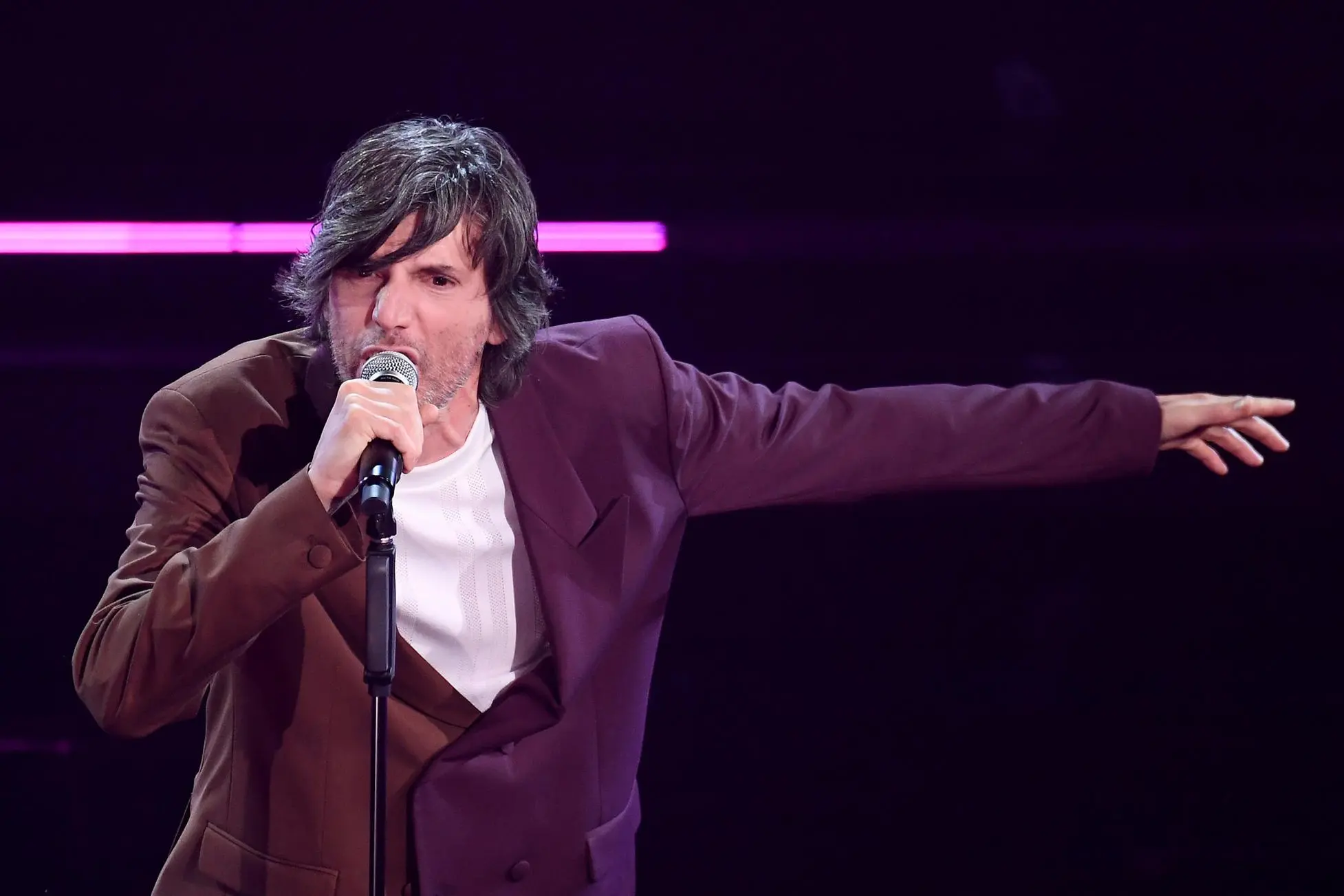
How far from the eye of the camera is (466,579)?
5.95 ft

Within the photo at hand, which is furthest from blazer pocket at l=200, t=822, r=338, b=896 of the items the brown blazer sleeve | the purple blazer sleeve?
the purple blazer sleeve

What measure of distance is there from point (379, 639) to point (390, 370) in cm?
31

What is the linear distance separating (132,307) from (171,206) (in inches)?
10.0

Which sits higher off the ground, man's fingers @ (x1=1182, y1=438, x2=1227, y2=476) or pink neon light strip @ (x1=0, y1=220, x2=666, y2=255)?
pink neon light strip @ (x1=0, y1=220, x2=666, y2=255)

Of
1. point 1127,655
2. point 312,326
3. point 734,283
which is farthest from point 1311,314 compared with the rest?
point 312,326

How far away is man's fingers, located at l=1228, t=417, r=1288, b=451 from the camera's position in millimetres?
1920

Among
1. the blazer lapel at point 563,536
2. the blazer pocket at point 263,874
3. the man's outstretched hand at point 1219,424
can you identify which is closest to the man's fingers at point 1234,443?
the man's outstretched hand at point 1219,424

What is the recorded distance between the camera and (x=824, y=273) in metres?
2.76

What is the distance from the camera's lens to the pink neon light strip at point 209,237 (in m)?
2.66

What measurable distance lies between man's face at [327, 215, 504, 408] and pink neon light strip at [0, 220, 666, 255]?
2.64 feet

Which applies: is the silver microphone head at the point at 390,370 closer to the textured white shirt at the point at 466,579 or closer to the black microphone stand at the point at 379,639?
the black microphone stand at the point at 379,639

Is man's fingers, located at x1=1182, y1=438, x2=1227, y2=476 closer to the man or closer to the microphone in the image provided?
the man

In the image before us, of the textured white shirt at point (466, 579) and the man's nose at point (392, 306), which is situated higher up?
the man's nose at point (392, 306)

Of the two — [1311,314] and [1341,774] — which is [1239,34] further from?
[1341,774]
